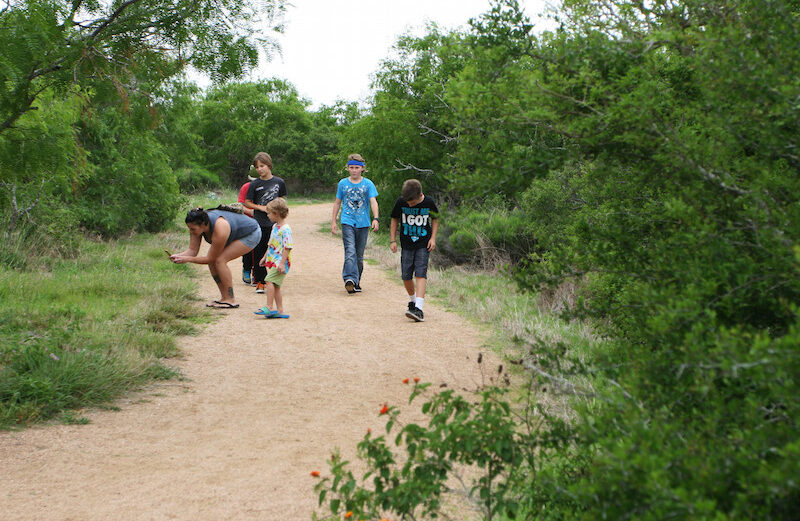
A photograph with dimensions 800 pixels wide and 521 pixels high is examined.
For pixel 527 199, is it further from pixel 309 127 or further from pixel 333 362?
pixel 309 127

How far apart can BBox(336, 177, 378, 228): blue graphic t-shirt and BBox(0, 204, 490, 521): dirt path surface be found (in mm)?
1955

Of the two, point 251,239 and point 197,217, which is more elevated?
point 197,217

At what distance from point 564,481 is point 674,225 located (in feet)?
3.91

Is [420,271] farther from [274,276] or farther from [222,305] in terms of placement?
[222,305]

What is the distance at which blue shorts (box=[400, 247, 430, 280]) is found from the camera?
27.6ft

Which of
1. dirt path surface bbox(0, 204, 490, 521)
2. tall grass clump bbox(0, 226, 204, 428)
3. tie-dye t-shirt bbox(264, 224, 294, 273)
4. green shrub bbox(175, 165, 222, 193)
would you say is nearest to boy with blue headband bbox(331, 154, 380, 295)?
tie-dye t-shirt bbox(264, 224, 294, 273)

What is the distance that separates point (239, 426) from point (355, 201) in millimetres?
5762

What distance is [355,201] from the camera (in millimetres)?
10211

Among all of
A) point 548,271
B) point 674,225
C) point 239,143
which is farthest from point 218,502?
point 239,143

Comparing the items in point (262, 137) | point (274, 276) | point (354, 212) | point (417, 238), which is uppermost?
point (262, 137)

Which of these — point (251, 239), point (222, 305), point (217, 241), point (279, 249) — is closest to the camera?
point (279, 249)

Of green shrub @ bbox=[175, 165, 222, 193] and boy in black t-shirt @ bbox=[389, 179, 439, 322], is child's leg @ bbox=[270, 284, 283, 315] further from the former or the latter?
green shrub @ bbox=[175, 165, 222, 193]

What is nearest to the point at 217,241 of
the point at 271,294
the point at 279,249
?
the point at 279,249

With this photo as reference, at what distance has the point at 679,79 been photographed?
360 centimetres
